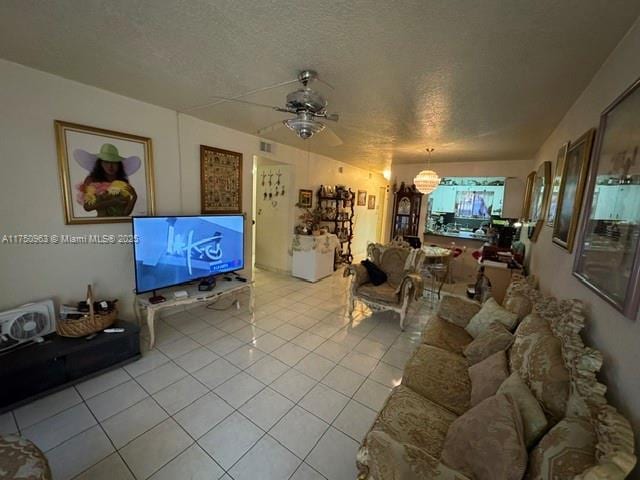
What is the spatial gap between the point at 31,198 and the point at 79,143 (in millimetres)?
587

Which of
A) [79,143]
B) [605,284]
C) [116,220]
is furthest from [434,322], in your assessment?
[79,143]

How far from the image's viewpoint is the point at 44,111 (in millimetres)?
2053

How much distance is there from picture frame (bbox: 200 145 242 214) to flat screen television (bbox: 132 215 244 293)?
0.45m

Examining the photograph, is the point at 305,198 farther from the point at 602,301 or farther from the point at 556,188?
the point at 602,301

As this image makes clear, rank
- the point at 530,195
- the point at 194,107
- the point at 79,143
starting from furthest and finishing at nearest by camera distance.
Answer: the point at 530,195 < the point at 194,107 < the point at 79,143

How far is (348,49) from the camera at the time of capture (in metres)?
1.53

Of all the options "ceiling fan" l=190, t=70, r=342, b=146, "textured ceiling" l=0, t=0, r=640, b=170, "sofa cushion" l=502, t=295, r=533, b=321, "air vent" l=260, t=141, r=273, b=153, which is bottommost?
"sofa cushion" l=502, t=295, r=533, b=321

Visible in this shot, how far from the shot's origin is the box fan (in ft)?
6.07

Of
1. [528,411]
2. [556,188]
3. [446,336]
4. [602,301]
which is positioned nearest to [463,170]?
[556,188]

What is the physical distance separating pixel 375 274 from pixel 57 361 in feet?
10.1

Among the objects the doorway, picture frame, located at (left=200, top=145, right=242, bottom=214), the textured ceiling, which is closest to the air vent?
picture frame, located at (left=200, top=145, right=242, bottom=214)

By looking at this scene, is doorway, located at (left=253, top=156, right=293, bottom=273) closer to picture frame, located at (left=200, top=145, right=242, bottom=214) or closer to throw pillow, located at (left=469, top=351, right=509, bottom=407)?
picture frame, located at (left=200, top=145, right=242, bottom=214)

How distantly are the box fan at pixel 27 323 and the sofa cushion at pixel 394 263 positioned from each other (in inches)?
135

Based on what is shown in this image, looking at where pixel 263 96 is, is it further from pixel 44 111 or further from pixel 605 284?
pixel 605 284
